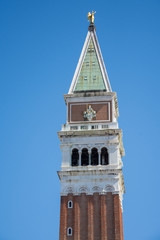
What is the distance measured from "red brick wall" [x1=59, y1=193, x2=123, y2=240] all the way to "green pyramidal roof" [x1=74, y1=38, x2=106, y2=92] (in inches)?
675

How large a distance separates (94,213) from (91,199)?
1971 millimetres

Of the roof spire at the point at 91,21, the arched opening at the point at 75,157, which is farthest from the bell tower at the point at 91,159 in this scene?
the roof spire at the point at 91,21

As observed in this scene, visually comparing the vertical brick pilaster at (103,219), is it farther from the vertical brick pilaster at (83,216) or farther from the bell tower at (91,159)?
the vertical brick pilaster at (83,216)

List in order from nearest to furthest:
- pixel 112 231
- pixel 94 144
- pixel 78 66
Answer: pixel 112 231, pixel 94 144, pixel 78 66

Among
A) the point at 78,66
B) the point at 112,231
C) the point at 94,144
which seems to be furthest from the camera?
the point at 78,66

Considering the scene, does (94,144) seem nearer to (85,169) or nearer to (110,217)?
(85,169)

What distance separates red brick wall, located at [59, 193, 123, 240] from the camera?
70875 millimetres

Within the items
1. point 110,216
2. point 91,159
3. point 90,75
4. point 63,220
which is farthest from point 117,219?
point 90,75

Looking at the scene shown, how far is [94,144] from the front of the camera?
7712 cm

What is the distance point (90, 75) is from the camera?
276 feet

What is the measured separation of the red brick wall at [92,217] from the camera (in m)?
70.9

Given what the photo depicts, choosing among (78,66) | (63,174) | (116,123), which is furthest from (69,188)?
(78,66)

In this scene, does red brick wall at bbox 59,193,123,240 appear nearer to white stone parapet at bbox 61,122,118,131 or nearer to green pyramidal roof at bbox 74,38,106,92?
white stone parapet at bbox 61,122,118,131

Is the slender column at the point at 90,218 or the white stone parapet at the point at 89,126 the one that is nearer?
the slender column at the point at 90,218
